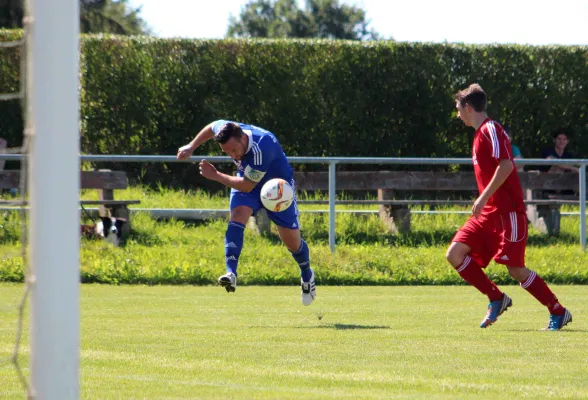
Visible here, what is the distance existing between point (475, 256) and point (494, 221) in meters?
0.37

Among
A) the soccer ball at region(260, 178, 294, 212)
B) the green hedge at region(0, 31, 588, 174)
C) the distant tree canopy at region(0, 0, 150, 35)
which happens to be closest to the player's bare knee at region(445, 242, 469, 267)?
the soccer ball at region(260, 178, 294, 212)

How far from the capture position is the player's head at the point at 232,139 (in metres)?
9.23

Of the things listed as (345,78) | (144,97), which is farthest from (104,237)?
(345,78)

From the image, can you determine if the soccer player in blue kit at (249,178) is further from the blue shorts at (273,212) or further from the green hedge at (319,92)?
the green hedge at (319,92)

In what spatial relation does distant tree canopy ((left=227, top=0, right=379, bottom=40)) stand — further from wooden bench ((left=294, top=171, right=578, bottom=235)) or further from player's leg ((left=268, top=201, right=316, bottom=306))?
player's leg ((left=268, top=201, right=316, bottom=306))

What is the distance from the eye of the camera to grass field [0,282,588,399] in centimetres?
521

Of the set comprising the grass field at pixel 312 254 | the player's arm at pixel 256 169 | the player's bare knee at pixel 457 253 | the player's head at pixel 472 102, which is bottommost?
the grass field at pixel 312 254

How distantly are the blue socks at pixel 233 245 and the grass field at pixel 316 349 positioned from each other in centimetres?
44

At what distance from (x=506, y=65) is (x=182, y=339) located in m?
14.7

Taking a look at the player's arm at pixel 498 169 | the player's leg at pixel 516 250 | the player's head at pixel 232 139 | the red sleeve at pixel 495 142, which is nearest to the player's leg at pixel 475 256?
the player's leg at pixel 516 250

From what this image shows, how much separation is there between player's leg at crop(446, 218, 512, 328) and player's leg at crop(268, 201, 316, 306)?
1.70 meters

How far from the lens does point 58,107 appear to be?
3453 millimetres

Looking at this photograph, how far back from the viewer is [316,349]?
6.81m

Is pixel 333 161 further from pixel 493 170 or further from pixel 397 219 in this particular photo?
pixel 493 170
